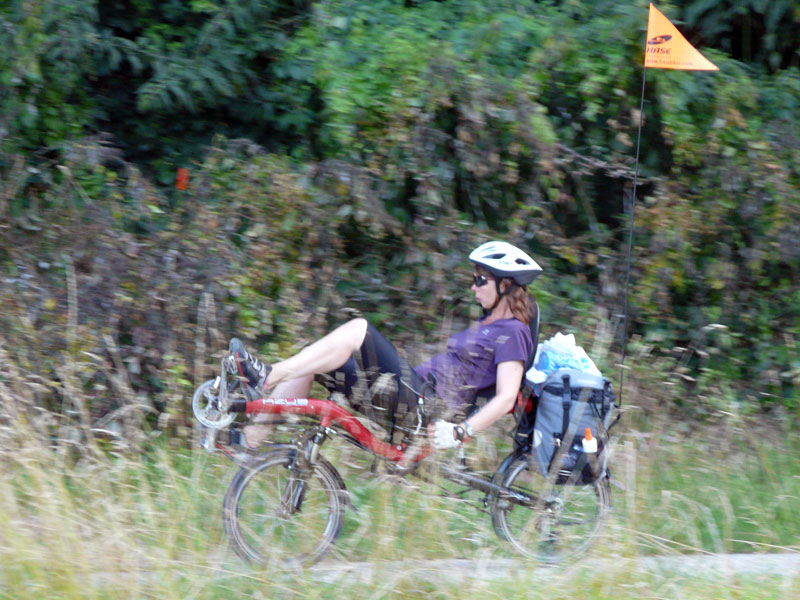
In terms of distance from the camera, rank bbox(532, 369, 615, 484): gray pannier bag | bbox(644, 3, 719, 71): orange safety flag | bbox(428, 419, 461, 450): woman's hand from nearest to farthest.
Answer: bbox(428, 419, 461, 450): woman's hand
bbox(532, 369, 615, 484): gray pannier bag
bbox(644, 3, 719, 71): orange safety flag

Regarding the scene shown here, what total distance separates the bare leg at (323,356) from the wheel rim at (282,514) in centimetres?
38

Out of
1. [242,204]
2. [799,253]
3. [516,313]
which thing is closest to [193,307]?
[242,204]

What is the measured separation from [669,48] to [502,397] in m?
2.54

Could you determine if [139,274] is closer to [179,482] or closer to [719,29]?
[179,482]

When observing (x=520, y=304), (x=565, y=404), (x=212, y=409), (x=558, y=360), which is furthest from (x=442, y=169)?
(x=212, y=409)

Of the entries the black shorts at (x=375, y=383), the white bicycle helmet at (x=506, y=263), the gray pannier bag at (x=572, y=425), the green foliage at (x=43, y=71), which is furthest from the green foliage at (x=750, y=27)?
the green foliage at (x=43, y=71)

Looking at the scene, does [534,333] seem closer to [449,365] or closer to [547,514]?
[449,365]

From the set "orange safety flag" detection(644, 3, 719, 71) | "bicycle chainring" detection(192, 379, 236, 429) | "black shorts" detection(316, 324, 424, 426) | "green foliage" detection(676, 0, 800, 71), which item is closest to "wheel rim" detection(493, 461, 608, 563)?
"black shorts" detection(316, 324, 424, 426)

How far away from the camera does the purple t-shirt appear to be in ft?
14.8

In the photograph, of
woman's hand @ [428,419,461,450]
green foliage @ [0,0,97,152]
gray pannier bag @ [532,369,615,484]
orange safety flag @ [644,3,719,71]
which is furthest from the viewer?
green foliage @ [0,0,97,152]

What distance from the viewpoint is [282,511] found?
13.9ft

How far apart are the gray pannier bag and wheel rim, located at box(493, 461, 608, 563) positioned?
12 cm

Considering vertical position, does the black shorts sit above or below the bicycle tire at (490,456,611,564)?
above

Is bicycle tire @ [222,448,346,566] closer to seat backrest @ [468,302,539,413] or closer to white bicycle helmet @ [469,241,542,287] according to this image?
seat backrest @ [468,302,539,413]
